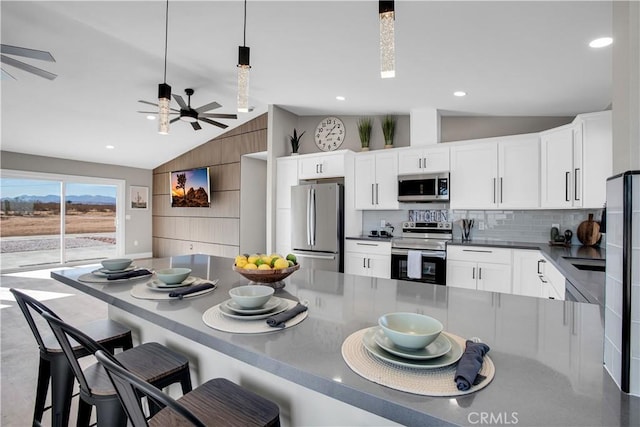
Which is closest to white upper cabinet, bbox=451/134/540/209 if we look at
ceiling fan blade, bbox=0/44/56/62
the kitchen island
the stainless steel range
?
the stainless steel range

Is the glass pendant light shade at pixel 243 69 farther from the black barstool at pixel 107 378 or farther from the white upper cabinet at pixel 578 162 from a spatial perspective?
the white upper cabinet at pixel 578 162

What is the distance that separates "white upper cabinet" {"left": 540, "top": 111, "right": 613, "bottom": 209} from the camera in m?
2.95

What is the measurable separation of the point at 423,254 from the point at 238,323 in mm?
3240

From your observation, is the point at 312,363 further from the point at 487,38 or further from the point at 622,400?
the point at 487,38

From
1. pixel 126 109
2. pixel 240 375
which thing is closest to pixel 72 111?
pixel 126 109

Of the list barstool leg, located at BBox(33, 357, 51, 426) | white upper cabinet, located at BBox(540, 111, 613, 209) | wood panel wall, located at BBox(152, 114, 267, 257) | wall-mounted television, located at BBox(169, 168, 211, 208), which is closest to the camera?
barstool leg, located at BBox(33, 357, 51, 426)

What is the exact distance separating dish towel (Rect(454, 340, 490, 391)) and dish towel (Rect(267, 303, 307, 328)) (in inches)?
21.7

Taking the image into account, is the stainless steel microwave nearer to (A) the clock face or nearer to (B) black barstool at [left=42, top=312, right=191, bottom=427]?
(A) the clock face

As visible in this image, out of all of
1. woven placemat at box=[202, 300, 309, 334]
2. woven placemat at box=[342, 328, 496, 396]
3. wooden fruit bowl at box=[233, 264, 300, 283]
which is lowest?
woven placemat at box=[202, 300, 309, 334]

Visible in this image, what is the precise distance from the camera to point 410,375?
Answer: 2.42ft

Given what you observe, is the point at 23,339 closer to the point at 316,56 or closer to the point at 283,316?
the point at 283,316

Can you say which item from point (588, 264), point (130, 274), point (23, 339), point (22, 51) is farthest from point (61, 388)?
point (588, 264)

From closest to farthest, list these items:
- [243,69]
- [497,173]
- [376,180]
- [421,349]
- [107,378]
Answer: [421,349]
[107,378]
[243,69]
[497,173]
[376,180]

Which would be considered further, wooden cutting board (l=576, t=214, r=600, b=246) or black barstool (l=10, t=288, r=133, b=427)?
wooden cutting board (l=576, t=214, r=600, b=246)
